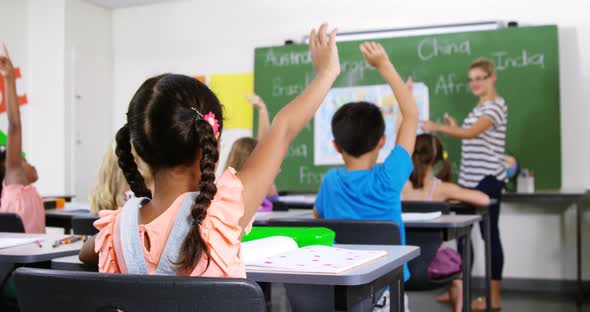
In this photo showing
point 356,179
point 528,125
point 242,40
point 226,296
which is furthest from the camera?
point 242,40

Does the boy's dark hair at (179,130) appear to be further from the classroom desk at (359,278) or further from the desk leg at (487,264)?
the desk leg at (487,264)

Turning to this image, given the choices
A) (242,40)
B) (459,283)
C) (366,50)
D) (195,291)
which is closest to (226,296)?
(195,291)

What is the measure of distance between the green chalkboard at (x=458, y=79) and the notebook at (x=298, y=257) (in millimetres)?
3712

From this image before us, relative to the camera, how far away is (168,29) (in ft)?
21.1

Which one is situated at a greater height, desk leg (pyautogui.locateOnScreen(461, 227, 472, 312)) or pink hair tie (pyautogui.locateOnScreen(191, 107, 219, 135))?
pink hair tie (pyautogui.locateOnScreen(191, 107, 219, 135))

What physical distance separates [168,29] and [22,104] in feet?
5.09

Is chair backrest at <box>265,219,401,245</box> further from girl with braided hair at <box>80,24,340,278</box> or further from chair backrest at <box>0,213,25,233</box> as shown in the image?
chair backrest at <box>0,213,25,233</box>

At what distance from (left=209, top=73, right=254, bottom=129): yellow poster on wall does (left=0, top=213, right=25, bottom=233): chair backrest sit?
11.3 ft

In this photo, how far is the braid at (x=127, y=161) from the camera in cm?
129

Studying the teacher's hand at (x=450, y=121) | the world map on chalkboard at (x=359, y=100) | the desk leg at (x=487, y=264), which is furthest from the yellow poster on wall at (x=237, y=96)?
the desk leg at (x=487, y=264)

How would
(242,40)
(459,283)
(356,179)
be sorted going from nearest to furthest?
(356,179), (459,283), (242,40)

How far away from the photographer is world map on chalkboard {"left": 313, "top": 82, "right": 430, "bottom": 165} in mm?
5320

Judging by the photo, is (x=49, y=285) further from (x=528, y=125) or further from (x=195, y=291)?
(x=528, y=125)

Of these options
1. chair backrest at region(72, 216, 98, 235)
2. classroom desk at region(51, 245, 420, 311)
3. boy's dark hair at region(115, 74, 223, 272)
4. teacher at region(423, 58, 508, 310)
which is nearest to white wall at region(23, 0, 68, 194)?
teacher at region(423, 58, 508, 310)
